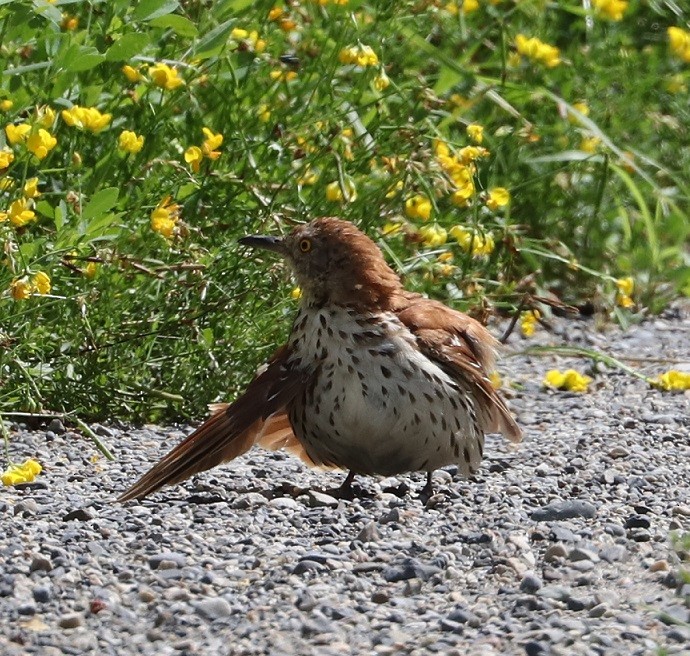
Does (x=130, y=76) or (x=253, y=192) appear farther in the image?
(x=253, y=192)

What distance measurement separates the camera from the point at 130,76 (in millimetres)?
5266

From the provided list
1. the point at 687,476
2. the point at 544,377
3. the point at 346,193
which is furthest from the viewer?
the point at 544,377

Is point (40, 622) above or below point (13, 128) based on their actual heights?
below

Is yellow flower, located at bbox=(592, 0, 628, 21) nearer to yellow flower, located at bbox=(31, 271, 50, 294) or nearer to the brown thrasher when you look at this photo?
the brown thrasher

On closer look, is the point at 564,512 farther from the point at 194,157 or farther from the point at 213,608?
the point at 194,157

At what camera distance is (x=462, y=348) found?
5.11m

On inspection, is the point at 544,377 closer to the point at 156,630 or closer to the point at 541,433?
the point at 541,433

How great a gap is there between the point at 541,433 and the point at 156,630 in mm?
2763

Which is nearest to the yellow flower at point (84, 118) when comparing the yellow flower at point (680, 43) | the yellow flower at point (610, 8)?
the yellow flower at point (610, 8)

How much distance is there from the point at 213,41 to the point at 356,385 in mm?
1290

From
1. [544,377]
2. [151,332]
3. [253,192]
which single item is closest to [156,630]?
[151,332]

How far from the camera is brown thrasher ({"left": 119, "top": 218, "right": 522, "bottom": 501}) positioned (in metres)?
4.80

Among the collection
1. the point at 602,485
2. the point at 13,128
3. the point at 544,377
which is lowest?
the point at 544,377

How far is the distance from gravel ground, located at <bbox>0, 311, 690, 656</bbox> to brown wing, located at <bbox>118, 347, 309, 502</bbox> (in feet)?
0.30
